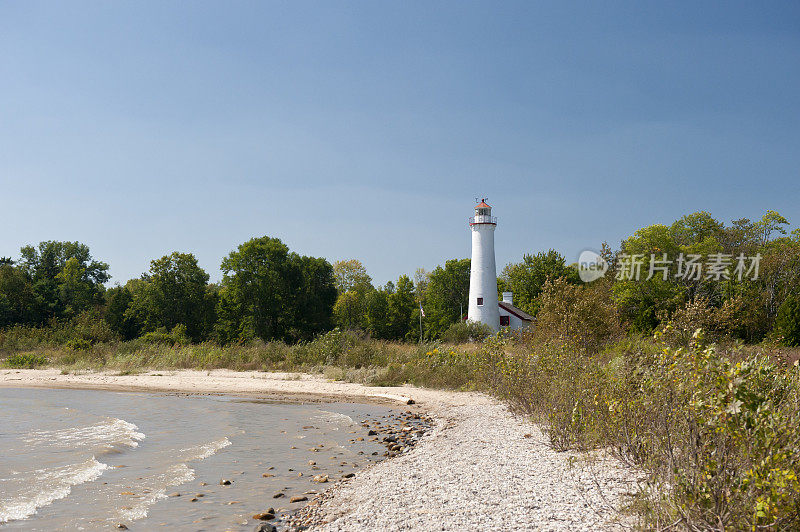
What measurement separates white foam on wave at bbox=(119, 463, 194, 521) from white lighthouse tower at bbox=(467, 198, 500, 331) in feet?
117

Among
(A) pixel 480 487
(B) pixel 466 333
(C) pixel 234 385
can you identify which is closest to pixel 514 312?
(B) pixel 466 333

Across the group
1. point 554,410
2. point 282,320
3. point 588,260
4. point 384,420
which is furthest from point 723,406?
point 588,260

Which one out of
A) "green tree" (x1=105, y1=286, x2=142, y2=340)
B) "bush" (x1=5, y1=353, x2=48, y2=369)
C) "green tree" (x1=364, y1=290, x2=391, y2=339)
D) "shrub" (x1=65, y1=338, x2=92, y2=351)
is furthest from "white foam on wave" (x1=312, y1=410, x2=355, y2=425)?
"green tree" (x1=364, y1=290, x2=391, y2=339)

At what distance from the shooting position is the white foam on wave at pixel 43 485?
8195 mm

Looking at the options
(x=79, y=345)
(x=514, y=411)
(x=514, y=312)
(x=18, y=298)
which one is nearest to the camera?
(x=514, y=411)

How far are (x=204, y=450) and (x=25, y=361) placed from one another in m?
26.5

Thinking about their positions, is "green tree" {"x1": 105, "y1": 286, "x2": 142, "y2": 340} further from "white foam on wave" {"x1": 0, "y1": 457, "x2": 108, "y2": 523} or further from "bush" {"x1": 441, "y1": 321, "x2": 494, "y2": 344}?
"white foam on wave" {"x1": 0, "y1": 457, "x2": 108, "y2": 523}

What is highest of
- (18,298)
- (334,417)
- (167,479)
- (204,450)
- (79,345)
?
(18,298)

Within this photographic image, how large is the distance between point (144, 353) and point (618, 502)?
3113 centimetres

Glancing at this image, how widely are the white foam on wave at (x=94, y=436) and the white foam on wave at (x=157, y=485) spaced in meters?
3.19

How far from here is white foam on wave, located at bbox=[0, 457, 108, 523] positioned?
8195 mm

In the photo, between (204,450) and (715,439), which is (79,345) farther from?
(715,439)

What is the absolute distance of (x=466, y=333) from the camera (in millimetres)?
41469

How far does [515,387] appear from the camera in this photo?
551 inches
